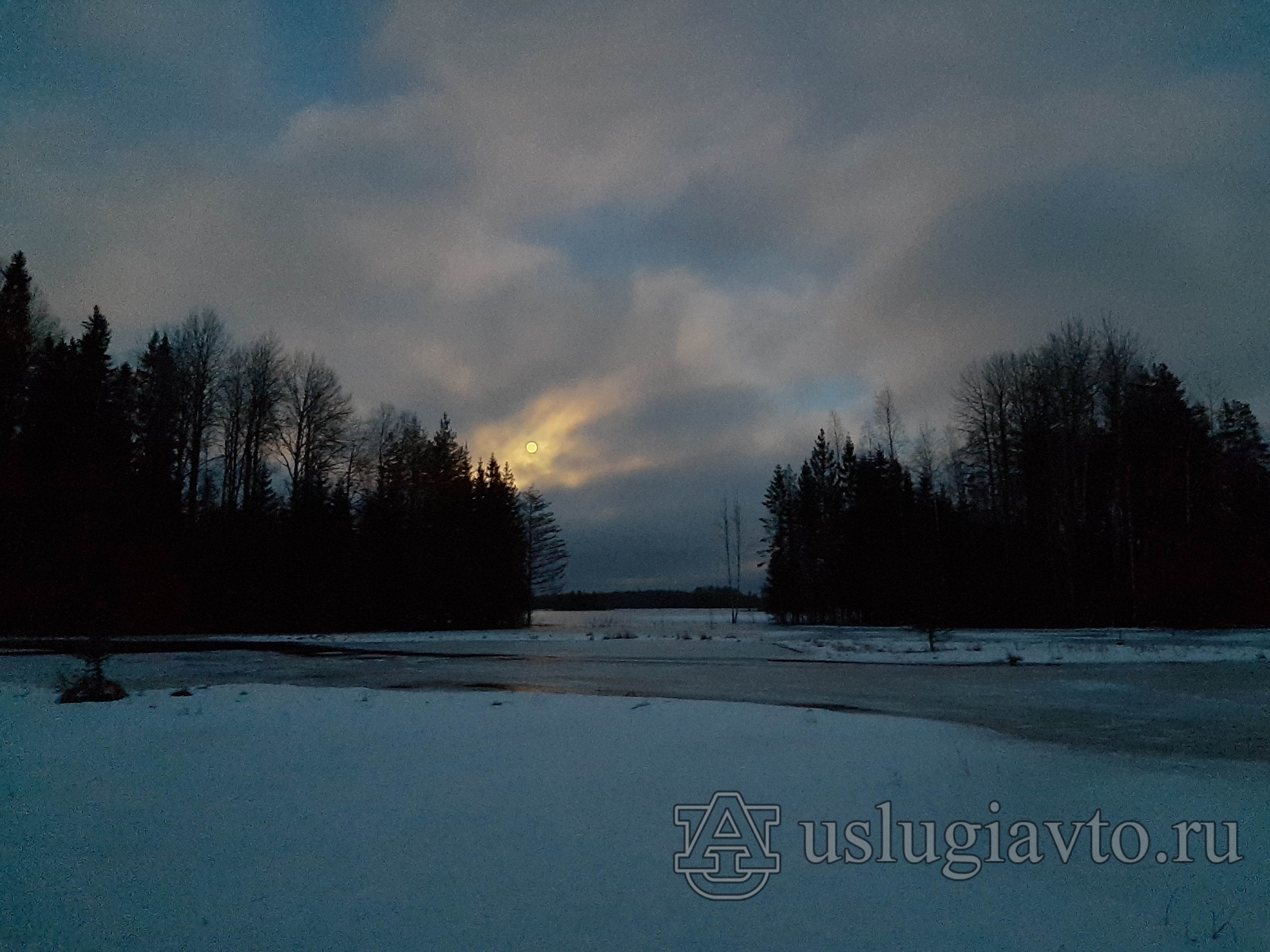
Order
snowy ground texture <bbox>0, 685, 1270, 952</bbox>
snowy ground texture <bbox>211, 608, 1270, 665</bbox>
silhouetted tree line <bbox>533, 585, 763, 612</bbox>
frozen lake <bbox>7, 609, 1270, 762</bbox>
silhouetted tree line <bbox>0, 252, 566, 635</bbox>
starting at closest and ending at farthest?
snowy ground texture <bbox>0, 685, 1270, 952</bbox>, frozen lake <bbox>7, 609, 1270, 762</bbox>, snowy ground texture <bbox>211, 608, 1270, 665</bbox>, silhouetted tree line <bbox>0, 252, 566, 635</bbox>, silhouetted tree line <bbox>533, 585, 763, 612</bbox>

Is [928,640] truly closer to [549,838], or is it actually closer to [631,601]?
[549,838]

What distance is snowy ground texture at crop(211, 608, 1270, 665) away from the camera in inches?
863

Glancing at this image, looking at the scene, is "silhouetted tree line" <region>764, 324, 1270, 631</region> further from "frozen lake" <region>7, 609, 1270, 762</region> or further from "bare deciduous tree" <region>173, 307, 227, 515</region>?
"bare deciduous tree" <region>173, 307, 227, 515</region>

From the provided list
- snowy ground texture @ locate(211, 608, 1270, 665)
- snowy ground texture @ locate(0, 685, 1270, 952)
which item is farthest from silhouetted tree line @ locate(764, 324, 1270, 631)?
snowy ground texture @ locate(0, 685, 1270, 952)

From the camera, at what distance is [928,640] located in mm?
30891

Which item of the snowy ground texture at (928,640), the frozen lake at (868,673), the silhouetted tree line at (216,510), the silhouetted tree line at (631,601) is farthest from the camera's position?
the silhouetted tree line at (631,601)

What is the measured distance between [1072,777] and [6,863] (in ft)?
29.4

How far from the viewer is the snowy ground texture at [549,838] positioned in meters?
3.94

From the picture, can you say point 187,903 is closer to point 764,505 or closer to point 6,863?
point 6,863

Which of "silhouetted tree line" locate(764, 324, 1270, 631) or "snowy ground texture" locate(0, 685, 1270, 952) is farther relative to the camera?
"silhouetted tree line" locate(764, 324, 1270, 631)

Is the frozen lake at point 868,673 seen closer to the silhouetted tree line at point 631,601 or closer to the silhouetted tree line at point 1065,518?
the silhouetted tree line at point 1065,518

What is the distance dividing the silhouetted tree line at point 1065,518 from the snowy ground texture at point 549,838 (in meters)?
19.7

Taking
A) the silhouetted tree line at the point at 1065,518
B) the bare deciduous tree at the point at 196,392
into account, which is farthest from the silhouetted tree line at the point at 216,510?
the silhouetted tree line at the point at 1065,518

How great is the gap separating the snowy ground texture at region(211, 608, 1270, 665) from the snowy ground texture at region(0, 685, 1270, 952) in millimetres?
15664
